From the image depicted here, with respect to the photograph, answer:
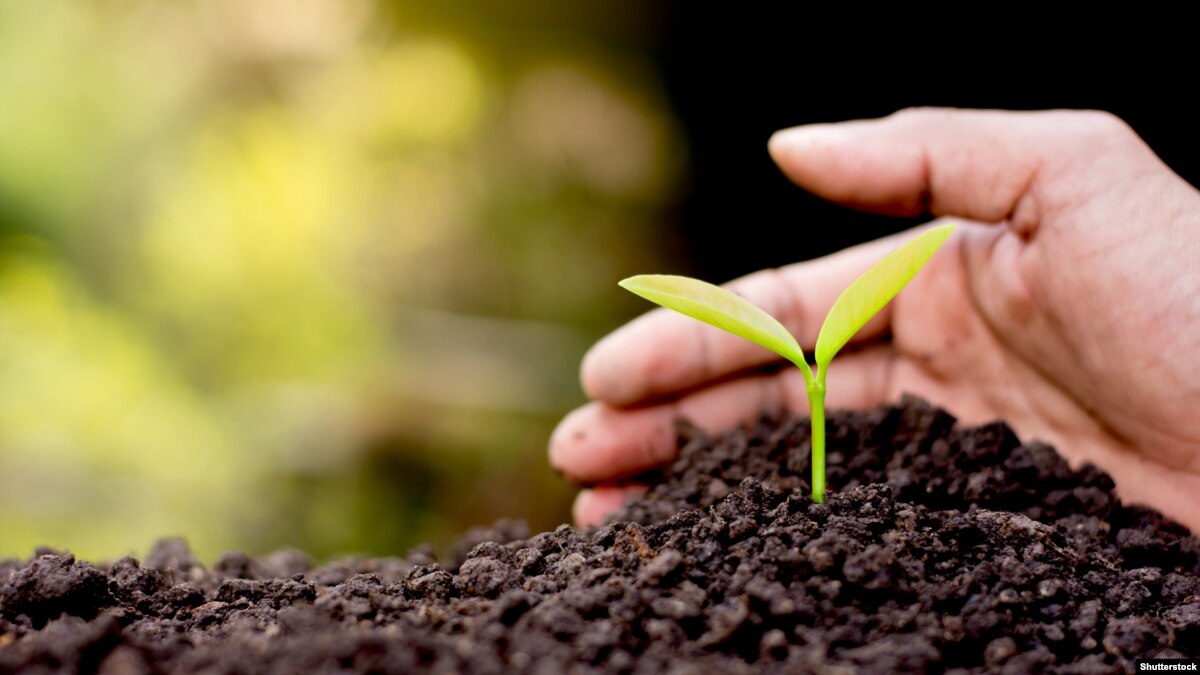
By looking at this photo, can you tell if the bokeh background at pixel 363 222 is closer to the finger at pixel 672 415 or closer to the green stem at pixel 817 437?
the finger at pixel 672 415

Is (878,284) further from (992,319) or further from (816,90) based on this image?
(816,90)

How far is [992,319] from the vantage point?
164 cm

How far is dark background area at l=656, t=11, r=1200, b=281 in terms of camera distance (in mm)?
2781

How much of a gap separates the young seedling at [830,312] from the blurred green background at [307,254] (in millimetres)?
2620

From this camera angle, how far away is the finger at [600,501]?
177 centimetres

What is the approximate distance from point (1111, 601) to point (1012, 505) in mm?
247

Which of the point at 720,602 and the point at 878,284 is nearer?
the point at 720,602

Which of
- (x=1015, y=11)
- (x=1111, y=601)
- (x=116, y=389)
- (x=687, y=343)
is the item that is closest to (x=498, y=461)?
(x=116, y=389)

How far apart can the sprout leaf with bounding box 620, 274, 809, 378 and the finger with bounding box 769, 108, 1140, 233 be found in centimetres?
63

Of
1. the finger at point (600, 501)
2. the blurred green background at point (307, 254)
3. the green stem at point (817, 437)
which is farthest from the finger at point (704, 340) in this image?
the blurred green background at point (307, 254)

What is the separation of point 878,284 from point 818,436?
20 centimetres

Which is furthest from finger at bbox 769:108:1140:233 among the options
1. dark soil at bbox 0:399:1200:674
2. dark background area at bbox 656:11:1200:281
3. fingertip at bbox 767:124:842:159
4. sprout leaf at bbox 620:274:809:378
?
dark background area at bbox 656:11:1200:281

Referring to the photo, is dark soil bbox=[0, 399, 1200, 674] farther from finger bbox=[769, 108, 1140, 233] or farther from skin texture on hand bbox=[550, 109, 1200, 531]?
finger bbox=[769, 108, 1140, 233]

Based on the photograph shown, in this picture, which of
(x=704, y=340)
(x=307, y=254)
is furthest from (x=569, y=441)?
(x=307, y=254)
